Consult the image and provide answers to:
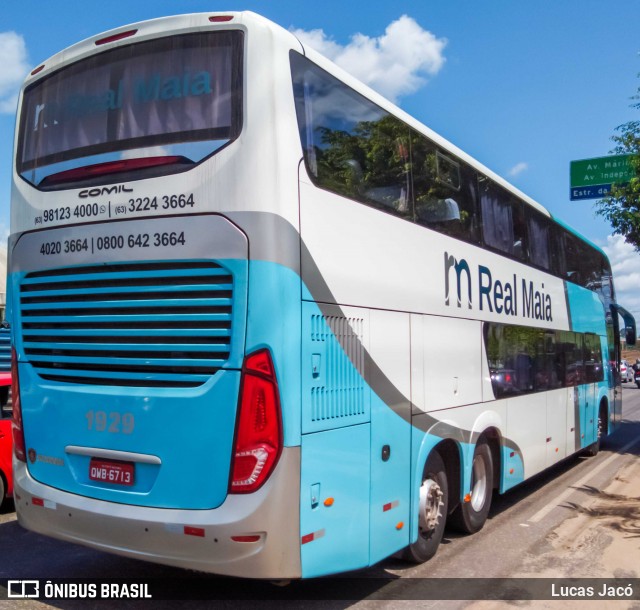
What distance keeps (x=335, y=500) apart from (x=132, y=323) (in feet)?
5.96

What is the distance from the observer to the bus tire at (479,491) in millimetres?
7402

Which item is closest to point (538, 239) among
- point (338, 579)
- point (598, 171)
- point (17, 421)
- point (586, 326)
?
A: point (586, 326)

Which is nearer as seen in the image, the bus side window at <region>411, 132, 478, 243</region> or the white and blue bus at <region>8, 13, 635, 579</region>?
the white and blue bus at <region>8, 13, 635, 579</region>

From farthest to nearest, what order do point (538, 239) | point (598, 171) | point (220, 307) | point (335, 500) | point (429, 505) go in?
1. point (598, 171)
2. point (538, 239)
3. point (429, 505)
4. point (335, 500)
5. point (220, 307)

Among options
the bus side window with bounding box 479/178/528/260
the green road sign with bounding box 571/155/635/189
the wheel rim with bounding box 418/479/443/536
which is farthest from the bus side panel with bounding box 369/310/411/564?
the green road sign with bounding box 571/155/635/189

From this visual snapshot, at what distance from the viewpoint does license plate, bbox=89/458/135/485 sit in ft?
15.7

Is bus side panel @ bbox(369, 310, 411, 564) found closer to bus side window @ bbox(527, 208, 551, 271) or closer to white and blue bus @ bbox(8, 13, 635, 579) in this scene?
white and blue bus @ bbox(8, 13, 635, 579)

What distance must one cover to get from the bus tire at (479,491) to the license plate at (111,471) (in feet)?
12.4

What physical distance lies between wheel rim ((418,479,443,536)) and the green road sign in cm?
1223

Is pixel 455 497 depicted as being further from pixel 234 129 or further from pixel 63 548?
pixel 234 129

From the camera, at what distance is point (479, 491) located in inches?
302

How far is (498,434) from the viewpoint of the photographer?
797cm

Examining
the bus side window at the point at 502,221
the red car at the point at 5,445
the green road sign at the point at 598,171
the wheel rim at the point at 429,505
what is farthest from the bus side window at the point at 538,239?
the green road sign at the point at 598,171

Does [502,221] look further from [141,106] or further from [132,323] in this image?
[132,323]
